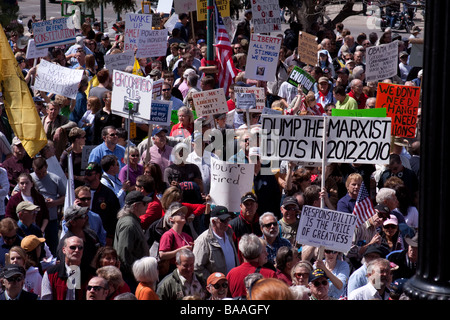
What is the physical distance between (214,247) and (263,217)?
541mm

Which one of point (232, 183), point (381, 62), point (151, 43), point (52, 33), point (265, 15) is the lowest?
point (232, 183)

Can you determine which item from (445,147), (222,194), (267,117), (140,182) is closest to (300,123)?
(267,117)

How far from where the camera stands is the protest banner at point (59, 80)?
38.5ft

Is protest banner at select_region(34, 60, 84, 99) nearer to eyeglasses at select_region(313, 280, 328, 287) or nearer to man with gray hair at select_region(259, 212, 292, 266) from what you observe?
man with gray hair at select_region(259, 212, 292, 266)

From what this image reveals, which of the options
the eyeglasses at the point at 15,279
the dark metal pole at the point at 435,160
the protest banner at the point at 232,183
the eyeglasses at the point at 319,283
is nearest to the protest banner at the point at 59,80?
the protest banner at the point at 232,183

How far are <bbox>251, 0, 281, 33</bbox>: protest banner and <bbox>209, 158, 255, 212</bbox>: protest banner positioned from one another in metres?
8.29

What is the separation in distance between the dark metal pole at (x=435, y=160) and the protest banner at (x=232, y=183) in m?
4.92

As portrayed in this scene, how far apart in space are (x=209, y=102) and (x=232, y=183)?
3.02m

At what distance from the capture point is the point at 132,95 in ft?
33.5

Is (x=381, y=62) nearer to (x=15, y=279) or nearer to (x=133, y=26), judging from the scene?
(x=133, y=26)

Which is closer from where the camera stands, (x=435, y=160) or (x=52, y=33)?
(x=435, y=160)

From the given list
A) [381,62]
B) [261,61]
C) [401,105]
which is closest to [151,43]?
[261,61]

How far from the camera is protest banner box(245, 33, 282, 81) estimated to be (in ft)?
44.0

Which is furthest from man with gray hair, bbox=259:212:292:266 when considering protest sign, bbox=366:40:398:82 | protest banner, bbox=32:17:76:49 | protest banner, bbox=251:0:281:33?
protest banner, bbox=251:0:281:33
